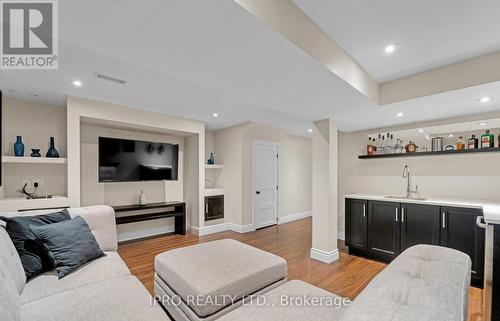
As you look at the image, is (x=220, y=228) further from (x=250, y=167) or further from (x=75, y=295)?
(x=75, y=295)

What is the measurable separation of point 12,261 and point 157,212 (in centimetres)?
305

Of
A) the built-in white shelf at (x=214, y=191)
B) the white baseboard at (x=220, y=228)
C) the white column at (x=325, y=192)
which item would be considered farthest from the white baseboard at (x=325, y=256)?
the built-in white shelf at (x=214, y=191)

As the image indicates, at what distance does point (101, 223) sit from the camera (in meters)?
2.33

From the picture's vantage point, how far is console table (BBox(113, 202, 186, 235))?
385cm

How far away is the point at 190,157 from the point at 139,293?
362 cm

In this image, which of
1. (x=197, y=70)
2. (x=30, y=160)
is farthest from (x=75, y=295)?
(x=30, y=160)

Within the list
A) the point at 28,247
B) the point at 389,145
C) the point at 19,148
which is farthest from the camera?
the point at 389,145

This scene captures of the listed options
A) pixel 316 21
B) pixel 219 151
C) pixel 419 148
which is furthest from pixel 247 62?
pixel 219 151

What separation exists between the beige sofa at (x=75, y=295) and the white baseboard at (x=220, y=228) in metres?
2.79

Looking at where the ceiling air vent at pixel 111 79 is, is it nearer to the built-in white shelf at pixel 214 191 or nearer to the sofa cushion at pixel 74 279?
the sofa cushion at pixel 74 279

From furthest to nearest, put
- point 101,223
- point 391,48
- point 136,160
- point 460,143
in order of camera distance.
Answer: point 136,160
point 460,143
point 101,223
point 391,48

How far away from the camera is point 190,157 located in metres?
4.93

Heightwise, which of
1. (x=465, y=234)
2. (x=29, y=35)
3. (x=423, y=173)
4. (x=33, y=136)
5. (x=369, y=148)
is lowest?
(x=465, y=234)

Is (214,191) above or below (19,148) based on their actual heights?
below
